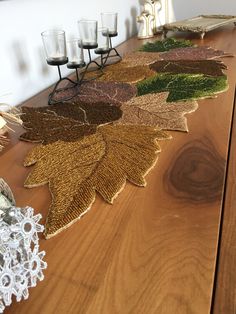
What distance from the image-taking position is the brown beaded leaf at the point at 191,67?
1057 millimetres

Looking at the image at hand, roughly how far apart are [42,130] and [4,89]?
10.0 inches

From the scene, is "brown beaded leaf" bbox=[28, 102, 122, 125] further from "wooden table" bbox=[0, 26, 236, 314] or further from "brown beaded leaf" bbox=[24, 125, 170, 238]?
"wooden table" bbox=[0, 26, 236, 314]

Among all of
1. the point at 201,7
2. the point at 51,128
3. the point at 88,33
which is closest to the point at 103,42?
the point at 88,33

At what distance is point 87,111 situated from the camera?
84 centimetres

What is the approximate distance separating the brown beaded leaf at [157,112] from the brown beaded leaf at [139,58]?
13.2 inches

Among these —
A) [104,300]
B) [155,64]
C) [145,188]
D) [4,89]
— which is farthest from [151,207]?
[155,64]

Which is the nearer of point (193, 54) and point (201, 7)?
point (193, 54)

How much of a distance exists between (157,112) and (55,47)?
1.12 feet

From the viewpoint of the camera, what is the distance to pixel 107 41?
114 cm

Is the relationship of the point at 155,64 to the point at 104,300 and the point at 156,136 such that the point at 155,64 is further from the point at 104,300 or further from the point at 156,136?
the point at 104,300

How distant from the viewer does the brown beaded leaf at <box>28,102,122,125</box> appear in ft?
2.60

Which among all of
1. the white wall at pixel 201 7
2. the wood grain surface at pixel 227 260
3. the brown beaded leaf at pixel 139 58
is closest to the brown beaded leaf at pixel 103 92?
the brown beaded leaf at pixel 139 58

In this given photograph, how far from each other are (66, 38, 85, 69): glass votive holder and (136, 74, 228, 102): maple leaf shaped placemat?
19 cm

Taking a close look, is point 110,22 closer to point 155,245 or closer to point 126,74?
point 126,74
